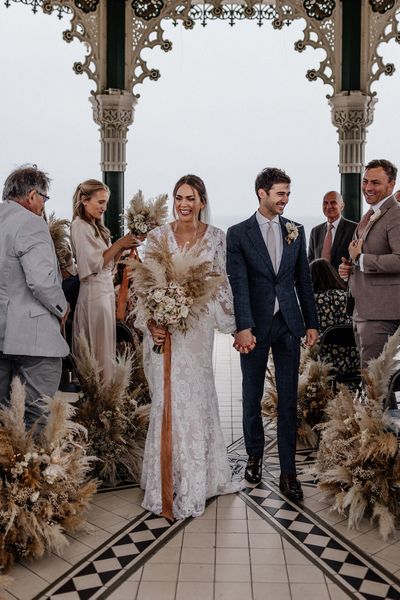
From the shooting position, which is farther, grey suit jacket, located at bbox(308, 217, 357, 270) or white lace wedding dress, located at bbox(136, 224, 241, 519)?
grey suit jacket, located at bbox(308, 217, 357, 270)

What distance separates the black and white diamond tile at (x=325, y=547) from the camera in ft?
10.6

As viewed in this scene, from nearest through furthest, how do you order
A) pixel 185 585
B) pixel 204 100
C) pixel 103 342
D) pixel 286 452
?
pixel 185 585
pixel 286 452
pixel 103 342
pixel 204 100

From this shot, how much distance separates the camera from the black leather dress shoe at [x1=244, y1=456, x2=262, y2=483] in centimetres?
455

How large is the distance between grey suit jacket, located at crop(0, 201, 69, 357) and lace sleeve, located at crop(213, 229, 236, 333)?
3.00 feet

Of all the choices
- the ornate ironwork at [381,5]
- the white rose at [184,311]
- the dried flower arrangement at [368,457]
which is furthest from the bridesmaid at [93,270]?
the ornate ironwork at [381,5]

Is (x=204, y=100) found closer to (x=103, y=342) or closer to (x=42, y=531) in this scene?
(x=103, y=342)

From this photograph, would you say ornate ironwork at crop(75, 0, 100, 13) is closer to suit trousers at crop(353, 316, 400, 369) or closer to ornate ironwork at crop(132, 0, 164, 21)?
ornate ironwork at crop(132, 0, 164, 21)

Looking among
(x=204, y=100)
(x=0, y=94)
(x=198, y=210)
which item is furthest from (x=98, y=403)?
(x=204, y=100)

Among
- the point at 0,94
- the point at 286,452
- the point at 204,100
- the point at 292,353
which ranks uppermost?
the point at 204,100

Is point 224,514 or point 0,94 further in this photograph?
point 0,94

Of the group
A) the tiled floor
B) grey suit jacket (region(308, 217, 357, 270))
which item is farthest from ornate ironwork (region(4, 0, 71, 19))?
the tiled floor

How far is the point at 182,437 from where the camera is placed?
13.5 feet

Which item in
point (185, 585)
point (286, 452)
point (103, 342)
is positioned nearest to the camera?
point (185, 585)

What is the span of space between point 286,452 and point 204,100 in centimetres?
795
